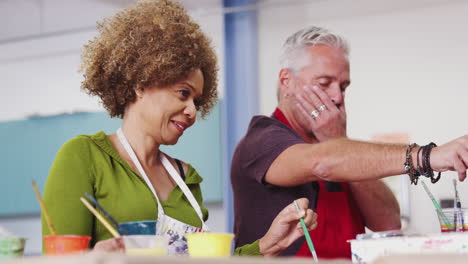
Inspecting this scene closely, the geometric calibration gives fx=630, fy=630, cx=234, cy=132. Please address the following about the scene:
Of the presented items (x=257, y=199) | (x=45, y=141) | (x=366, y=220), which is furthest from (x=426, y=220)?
(x=45, y=141)

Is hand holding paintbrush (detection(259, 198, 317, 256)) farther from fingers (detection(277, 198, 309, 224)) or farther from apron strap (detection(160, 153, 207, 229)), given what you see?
apron strap (detection(160, 153, 207, 229))

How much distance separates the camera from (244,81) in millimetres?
3760

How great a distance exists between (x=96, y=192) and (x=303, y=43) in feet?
3.22

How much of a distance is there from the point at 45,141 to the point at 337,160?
2927 millimetres

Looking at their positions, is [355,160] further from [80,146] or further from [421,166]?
[80,146]

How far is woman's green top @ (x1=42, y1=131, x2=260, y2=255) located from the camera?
142cm

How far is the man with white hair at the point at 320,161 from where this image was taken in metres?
1.66

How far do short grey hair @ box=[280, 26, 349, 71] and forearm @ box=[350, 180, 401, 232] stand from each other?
0.46m

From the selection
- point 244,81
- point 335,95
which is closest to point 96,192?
point 335,95

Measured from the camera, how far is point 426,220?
3391mm

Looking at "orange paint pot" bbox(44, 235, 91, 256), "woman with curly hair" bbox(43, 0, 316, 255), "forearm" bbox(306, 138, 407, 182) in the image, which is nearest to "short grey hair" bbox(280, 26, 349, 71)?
"woman with curly hair" bbox(43, 0, 316, 255)

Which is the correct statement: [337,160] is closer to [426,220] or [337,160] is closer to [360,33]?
[426,220]

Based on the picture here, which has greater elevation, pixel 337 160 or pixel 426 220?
pixel 337 160

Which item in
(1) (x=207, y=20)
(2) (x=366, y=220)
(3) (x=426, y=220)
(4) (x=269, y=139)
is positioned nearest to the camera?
(4) (x=269, y=139)
